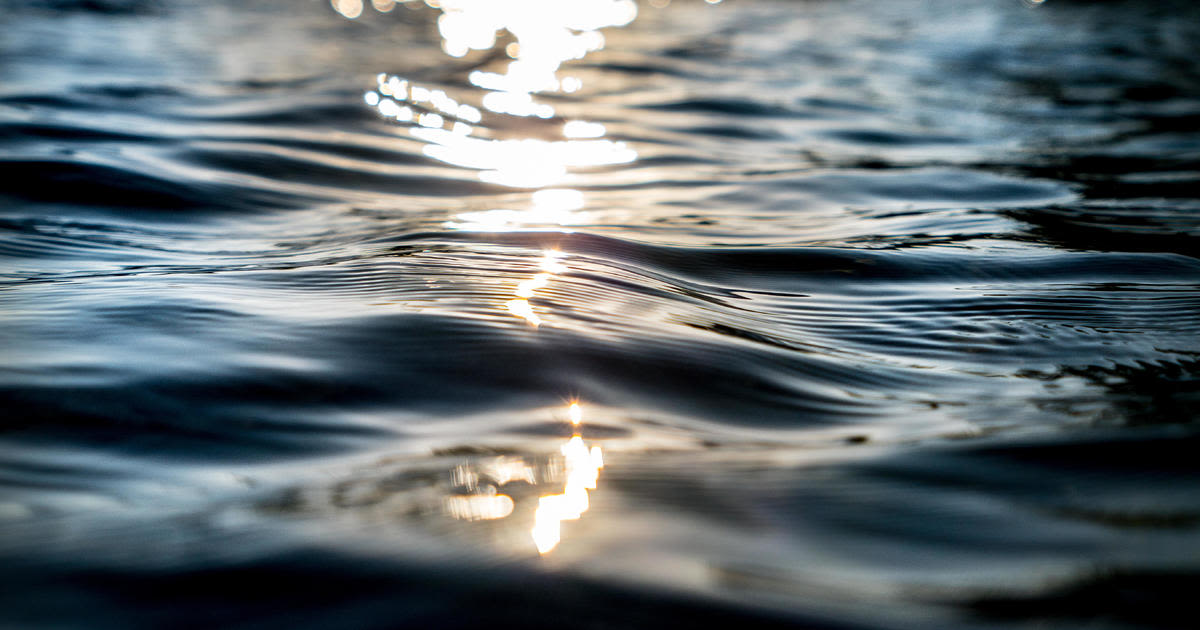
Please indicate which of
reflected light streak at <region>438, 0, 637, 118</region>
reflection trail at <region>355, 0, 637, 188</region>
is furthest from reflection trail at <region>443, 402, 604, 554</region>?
reflected light streak at <region>438, 0, 637, 118</region>

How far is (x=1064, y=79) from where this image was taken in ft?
21.7

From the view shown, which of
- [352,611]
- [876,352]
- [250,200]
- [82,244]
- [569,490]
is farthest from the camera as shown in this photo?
[250,200]

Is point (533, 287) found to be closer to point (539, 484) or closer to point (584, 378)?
point (584, 378)

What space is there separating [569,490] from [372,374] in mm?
491

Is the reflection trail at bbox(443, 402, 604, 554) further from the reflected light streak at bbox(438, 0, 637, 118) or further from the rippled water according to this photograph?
the reflected light streak at bbox(438, 0, 637, 118)

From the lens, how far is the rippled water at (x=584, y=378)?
988 mm

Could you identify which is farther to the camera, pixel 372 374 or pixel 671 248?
pixel 671 248

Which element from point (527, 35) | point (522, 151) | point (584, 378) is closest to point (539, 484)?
point (584, 378)

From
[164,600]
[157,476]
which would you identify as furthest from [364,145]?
[164,600]

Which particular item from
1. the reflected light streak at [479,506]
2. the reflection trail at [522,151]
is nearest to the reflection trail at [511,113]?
the reflection trail at [522,151]

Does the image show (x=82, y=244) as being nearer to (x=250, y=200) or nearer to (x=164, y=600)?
(x=250, y=200)

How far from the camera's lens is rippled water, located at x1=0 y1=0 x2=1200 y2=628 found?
38.9 inches

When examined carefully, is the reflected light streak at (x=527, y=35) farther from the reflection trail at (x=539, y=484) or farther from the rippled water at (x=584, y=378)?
the reflection trail at (x=539, y=484)

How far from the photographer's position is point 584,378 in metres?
1.58
